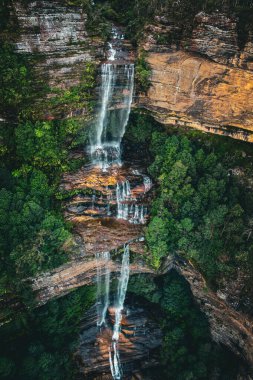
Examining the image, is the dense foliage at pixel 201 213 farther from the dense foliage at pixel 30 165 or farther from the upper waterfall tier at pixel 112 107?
the dense foliage at pixel 30 165

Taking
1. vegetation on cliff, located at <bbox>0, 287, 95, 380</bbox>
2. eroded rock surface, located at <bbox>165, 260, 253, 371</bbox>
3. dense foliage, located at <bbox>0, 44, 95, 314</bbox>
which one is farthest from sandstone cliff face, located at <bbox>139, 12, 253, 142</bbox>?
vegetation on cliff, located at <bbox>0, 287, 95, 380</bbox>

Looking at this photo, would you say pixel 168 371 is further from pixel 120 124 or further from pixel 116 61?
pixel 116 61

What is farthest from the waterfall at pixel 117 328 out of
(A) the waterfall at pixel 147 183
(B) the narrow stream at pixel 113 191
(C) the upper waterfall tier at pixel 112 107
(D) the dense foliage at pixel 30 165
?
(C) the upper waterfall tier at pixel 112 107

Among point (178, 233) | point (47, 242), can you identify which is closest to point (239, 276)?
point (178, 233)

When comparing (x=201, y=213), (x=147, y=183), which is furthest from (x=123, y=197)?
(x=201, y=213)

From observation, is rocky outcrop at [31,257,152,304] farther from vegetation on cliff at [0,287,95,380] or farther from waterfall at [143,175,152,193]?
waterfall at [143,175,152,193]
